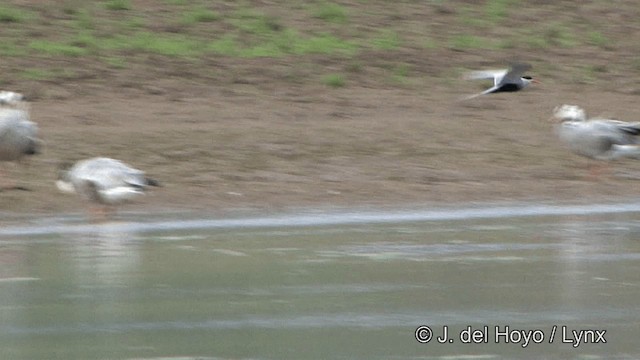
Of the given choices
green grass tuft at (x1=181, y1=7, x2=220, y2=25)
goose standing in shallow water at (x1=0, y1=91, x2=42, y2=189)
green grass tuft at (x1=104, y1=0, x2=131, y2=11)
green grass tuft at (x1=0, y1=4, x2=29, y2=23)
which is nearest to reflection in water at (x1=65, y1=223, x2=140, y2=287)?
goose standing in shallow water at (x1=0, y1=91, x2=42, y2=189)

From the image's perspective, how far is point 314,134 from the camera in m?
16.3

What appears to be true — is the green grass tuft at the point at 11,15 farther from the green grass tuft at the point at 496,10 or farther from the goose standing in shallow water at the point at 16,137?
the green grass tuft at the point at 496,10

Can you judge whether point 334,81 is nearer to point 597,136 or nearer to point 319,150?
point 319,150

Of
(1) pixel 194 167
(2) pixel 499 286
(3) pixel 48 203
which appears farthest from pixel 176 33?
(2) pixel 499 286

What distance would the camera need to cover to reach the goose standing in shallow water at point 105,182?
12883 millimetres

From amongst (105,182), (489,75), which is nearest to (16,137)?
(105,182)

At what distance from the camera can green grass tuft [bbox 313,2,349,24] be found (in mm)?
20875

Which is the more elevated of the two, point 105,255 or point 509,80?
point 105,255

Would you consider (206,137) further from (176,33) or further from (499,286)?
(499,286)

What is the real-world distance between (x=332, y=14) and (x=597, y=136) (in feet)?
19.7

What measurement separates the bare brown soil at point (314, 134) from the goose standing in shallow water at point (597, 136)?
0.21 meters

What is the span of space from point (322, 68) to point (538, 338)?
37.2 feet

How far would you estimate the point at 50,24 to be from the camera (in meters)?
19.6

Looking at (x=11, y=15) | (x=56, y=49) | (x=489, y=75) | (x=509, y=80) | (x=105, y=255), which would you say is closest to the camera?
(x=105, y=255)
